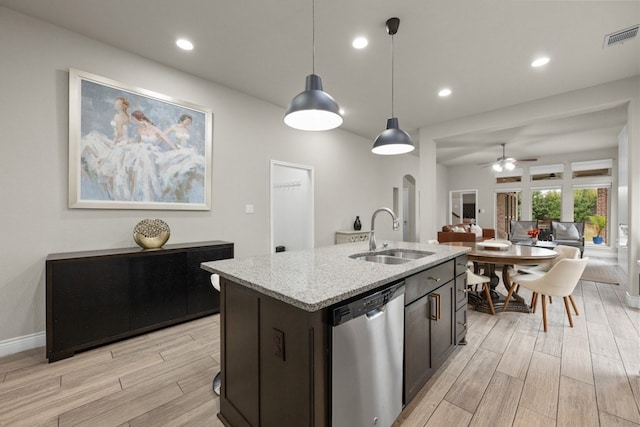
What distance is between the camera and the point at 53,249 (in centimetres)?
244

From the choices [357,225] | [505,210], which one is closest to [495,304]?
[357,225]

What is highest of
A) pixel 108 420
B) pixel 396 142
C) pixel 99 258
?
pixel 396 142

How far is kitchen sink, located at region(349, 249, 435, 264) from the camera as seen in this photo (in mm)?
2229

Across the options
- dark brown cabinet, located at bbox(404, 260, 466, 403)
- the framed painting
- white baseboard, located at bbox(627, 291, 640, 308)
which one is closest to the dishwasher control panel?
dark brown cabinet, located at bbox(404, 260, 466, 403)

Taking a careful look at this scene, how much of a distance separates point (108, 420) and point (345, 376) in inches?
59.4

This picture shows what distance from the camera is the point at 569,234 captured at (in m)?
6.38

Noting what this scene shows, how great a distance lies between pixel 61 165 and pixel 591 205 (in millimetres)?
11321

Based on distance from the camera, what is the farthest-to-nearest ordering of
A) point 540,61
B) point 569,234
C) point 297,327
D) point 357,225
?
point 569,234 < point 357,225 < point 540,61 < point 297,327

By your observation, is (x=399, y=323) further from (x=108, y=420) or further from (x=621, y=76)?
(x=621, y=76)

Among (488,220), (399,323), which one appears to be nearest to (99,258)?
(399,323)

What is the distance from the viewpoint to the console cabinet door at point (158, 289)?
8.40 feet

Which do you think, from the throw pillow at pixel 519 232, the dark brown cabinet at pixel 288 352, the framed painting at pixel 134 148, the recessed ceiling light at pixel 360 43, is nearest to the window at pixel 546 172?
the throw pillow at pixel 519 232

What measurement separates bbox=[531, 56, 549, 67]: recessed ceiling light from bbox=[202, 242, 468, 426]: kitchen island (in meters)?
2.82

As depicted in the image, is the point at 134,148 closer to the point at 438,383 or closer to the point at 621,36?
the point at 438,383
